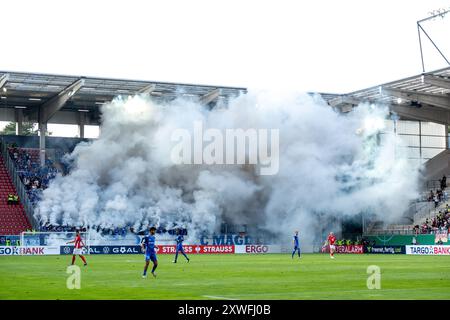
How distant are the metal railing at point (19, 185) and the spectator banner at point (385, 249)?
28167 millimetres

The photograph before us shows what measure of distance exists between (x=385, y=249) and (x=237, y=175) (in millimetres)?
14263

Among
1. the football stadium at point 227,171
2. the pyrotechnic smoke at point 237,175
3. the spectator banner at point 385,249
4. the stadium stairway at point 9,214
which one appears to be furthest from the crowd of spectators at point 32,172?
the spectator banner at point 385,249

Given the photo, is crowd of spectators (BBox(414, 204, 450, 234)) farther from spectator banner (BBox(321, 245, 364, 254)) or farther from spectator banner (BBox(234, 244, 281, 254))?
spectator banner (BBox(234, 244, 281, 254))

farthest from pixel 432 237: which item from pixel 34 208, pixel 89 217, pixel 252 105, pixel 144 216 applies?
pixel 34 208

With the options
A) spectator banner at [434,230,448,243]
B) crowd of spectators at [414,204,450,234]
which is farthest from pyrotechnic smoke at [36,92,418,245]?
spectator banner at [434,230,448,243]

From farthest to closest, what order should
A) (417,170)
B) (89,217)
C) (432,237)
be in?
(417,170) → (89,217) → (432,237)

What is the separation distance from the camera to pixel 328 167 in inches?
2522

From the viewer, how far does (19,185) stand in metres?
66.0

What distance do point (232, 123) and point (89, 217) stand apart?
1449cm

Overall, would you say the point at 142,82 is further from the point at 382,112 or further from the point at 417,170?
the point at 417,170

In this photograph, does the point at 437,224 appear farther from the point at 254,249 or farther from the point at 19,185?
the point at 19,185

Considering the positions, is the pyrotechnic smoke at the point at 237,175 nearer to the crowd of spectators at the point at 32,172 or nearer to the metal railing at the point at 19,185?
the metal railing at the point at 19,185

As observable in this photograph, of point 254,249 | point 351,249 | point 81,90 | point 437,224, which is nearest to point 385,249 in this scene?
point 351,249

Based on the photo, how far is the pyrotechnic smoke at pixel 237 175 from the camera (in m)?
64.1
